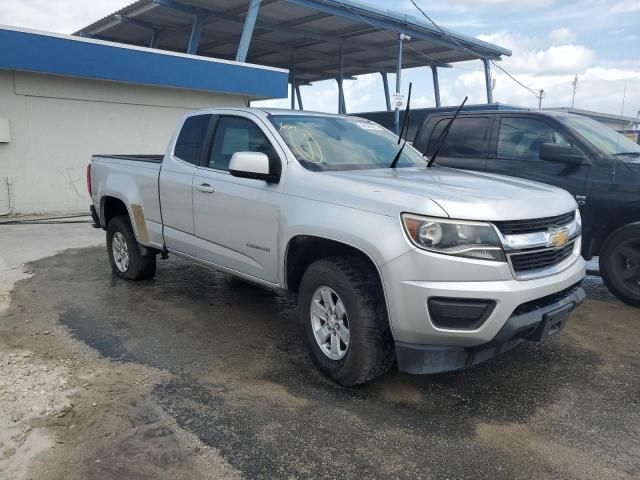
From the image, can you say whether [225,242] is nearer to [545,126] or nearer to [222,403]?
[222,403]

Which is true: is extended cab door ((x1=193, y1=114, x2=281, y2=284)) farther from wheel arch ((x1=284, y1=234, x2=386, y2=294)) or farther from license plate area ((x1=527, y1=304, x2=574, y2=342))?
license plate area ((x1=527, y1=304, x2=574, y2=342))

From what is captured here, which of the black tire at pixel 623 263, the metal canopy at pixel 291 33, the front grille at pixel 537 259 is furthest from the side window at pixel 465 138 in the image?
the metal canopy at pixel 291 33

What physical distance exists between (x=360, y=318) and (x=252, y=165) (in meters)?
1.36

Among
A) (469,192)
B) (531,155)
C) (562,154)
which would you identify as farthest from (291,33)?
(469,192)

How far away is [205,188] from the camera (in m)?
4.58

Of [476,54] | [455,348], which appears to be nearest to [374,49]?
[476,54]

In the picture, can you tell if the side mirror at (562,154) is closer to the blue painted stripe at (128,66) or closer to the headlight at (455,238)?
the headlight at (455,238)

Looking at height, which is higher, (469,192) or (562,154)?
(562,154)

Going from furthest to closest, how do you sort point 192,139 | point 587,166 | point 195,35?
point 195,35, point 587,166, point 192,139

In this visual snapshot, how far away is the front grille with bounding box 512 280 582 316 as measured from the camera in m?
3.12

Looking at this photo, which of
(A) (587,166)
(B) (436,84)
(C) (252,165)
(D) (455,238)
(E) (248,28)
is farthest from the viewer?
(B) (436,84)

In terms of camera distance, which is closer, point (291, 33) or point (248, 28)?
point (248, 28)

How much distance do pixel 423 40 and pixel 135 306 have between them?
20.7 metres

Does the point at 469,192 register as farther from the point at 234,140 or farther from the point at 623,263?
the point at 623,263
